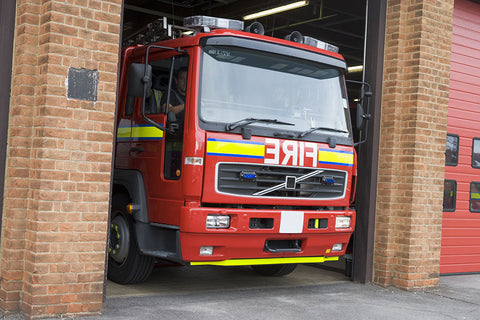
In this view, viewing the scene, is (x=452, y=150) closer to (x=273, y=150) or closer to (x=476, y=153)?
(x=476, y=153)

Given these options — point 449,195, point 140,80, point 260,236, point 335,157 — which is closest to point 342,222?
point 335,157

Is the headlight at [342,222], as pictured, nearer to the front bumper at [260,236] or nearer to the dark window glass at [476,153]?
the front bumper at [260,236]

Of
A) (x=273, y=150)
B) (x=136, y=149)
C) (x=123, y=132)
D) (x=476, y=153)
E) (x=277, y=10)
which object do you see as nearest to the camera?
(x=273, y=150)

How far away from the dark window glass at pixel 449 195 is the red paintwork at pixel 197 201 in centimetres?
310

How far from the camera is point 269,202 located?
665 centimetres

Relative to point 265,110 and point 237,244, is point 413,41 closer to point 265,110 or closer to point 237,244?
point 265,110

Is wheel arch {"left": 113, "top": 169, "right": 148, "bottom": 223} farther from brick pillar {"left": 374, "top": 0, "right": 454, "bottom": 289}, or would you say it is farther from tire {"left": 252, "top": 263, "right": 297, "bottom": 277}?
brick pillar {"left": 374, "top": 0, "right": 454, "bottom": 289}

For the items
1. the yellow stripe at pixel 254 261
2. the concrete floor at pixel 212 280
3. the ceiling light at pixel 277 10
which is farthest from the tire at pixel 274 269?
the ceiling light at pixel 277 10

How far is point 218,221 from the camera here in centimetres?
630

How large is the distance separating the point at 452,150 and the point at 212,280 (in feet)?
14.6

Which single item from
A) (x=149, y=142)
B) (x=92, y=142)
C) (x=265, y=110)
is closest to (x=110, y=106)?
(x=92, y=142)

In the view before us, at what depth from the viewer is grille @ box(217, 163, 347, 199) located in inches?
252

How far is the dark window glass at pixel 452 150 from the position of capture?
955cm

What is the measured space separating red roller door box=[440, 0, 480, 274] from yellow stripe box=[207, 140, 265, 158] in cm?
438
